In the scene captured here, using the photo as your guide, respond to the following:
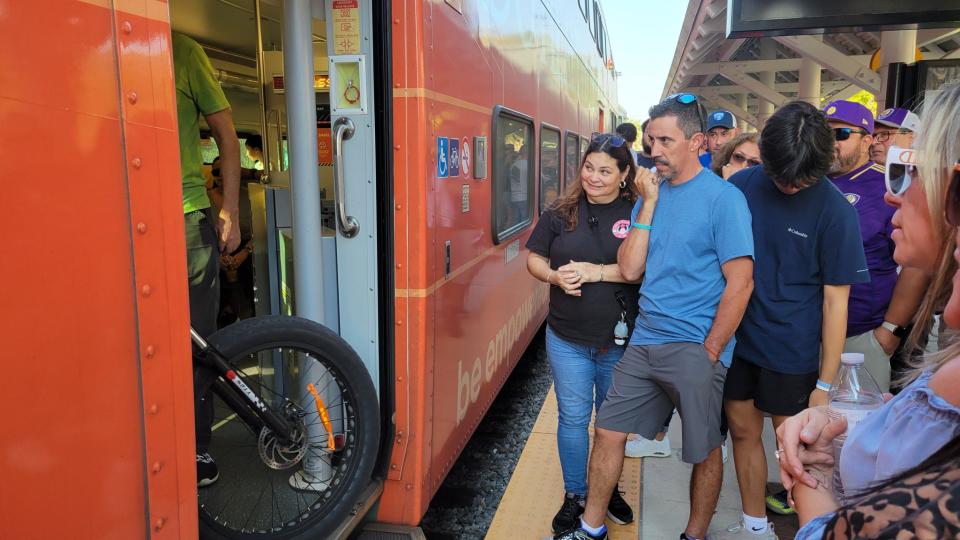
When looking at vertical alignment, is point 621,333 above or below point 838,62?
below

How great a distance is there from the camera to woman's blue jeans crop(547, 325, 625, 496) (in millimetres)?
2969

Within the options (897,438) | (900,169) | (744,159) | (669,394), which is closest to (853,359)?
(900,169)

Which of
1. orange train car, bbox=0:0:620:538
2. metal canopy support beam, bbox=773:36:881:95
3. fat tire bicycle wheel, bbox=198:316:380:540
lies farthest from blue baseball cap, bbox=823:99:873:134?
metal canopy support beam, bbox=773:36:881:95

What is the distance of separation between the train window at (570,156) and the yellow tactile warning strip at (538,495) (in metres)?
3.17

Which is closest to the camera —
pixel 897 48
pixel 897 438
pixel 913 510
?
pixel 913 510

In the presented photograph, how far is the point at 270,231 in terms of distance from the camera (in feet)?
9.55

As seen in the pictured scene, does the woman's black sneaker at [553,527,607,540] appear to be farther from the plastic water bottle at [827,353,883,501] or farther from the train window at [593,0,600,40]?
the train window at [593,0,600,40]

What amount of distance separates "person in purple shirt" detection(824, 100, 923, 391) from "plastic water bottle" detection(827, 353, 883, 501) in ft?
5.49

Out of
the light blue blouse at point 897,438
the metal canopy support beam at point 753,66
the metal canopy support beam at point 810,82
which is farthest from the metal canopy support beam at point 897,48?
the light blue blouse at point 897,438

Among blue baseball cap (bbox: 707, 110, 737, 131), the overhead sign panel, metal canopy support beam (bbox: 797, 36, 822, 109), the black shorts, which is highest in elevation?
metal canopy support beam (bbox: 797, 36, 822, 109)

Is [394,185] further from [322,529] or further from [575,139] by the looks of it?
[575,139]

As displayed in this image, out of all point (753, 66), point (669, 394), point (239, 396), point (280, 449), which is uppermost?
point (753, 66)

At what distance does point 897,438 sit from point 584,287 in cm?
201

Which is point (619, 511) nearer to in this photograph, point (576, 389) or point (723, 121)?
point (576, 389)
